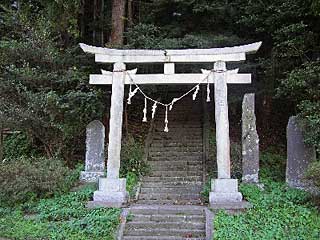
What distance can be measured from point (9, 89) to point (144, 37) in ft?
14.3

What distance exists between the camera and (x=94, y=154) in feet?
36.5

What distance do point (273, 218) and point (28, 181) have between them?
5538 millimetres

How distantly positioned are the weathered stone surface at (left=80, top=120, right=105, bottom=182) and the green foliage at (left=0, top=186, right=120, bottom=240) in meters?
1.67

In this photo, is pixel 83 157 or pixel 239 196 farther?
pixel 83 157

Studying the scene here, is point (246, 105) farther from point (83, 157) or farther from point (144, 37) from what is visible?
point (83, 157)

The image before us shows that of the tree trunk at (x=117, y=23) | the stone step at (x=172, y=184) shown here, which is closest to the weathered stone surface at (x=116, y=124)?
the stone step at (x=172, y=184)

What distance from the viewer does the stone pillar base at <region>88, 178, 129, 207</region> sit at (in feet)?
29.3

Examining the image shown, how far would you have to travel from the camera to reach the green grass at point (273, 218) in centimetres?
743

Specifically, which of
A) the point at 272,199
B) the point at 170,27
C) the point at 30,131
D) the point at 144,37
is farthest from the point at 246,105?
the point at 30,131

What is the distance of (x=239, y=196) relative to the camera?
8.84 metres

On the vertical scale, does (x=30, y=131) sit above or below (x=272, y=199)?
above

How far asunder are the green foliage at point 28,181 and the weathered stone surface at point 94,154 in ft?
4.10

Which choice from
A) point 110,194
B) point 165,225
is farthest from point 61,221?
point 165,225

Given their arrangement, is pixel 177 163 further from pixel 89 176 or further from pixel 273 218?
pixel 273 218
